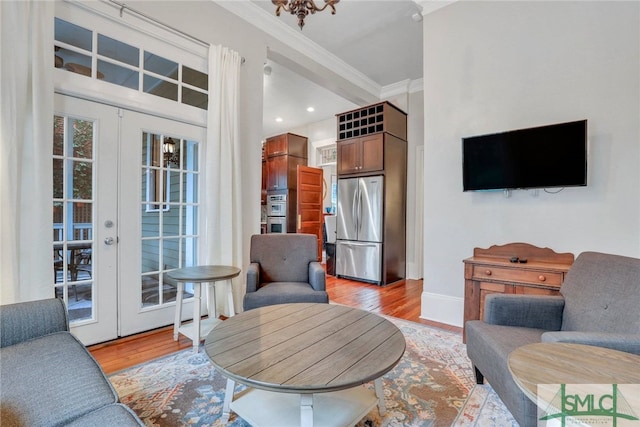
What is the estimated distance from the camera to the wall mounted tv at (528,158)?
91.1 inches

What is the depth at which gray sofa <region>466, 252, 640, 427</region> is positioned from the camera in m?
1.27

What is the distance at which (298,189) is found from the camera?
6113mm

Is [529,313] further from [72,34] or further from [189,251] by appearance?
[72,34]

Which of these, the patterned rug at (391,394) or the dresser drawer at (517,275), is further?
the dresser drawer at (517,275)

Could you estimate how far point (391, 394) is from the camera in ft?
5.92

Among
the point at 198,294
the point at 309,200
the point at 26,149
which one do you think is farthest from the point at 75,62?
the point at 309,200

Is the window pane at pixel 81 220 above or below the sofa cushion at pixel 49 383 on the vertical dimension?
above

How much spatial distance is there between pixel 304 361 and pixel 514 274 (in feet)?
6.36

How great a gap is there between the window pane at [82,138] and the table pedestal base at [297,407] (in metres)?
2.11

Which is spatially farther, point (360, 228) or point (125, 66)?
point (360, 228)

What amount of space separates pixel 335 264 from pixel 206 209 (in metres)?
2.81

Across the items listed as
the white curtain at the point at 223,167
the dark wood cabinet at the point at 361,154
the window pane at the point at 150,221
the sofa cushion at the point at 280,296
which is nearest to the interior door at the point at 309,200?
the dark wood cabinet at the point at 361,154

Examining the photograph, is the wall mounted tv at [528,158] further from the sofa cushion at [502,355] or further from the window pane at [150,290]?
the window pane at [150,290]

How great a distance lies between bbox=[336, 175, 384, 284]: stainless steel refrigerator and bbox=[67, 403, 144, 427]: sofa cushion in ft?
13.0
